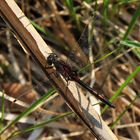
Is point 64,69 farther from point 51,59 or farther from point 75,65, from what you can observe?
point 75,65

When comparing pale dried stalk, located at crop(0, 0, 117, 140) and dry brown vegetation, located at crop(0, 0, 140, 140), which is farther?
dry brown vegetation, located at crop(0, 0, 140, 140)

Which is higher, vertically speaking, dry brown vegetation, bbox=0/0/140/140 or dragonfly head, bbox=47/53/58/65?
dragonfly head, bbox=47/53/58/65

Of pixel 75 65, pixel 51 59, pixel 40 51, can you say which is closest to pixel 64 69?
pixel 51 59

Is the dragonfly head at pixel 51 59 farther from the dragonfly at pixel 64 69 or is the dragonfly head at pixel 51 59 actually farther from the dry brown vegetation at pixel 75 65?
the dry brown vegetation at pixel 75 65

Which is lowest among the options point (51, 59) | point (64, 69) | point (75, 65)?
point (75, 65)

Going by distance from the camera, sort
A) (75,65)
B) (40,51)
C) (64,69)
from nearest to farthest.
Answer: (40,51) → (64,69) → (75,65)

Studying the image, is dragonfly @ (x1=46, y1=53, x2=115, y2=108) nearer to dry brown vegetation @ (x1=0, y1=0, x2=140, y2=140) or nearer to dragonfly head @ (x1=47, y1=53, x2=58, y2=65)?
dragonfly head @ (x1=47, y1=53, x2=58, y2=65)

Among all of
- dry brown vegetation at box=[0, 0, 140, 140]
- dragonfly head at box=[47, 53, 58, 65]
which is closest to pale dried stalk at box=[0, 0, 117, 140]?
dragonfly head at box=[47, 53, 58, 65]

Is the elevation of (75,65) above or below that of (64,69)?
below

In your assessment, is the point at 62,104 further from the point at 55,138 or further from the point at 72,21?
the point at 72,21

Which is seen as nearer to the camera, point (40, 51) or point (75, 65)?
point (40, 51)
